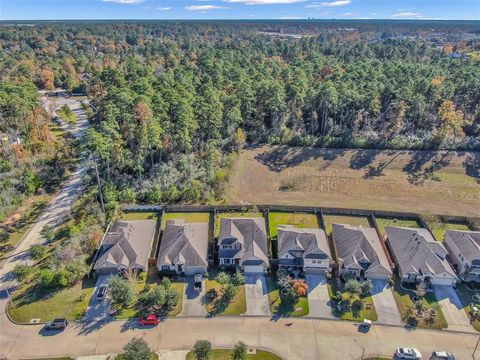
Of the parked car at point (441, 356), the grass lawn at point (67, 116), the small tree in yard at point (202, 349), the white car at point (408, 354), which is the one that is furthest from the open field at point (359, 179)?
the grass lawn at point (67, 116)

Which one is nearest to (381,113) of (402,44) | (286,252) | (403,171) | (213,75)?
(403,171)

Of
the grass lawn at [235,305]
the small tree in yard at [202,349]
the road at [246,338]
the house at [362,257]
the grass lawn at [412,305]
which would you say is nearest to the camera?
the small tree in yard at [202,349]

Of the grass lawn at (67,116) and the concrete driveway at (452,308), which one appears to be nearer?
the concrete driveway at (452,308)

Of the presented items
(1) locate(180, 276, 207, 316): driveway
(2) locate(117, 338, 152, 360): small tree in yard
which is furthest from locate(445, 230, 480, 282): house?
(2) locate(117, 338, 152, 360): small tree in yard

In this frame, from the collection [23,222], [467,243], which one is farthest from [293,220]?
[23,222]

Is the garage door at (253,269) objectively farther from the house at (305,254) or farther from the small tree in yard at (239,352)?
the small tree in yard at (239,352)

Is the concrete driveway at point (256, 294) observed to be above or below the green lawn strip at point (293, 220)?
below
